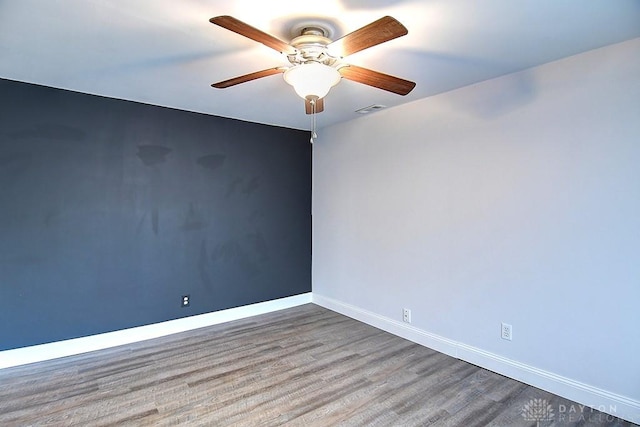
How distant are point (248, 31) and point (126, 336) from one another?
10.1 feet

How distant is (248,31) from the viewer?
5.08ft

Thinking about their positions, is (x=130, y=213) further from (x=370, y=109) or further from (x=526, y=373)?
(x=526, y=373)

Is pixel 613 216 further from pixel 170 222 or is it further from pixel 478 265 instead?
pixel 170 222

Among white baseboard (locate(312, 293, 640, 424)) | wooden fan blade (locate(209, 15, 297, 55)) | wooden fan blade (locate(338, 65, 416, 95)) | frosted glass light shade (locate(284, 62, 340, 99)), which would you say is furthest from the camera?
white baseboard (locate(312, 293, 640, 424))

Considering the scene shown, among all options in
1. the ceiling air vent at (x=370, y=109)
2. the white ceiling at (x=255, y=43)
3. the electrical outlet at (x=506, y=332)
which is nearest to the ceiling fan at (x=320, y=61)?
the white ceiling at (x=255, y=43)

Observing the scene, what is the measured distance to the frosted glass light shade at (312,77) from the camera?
1.86m

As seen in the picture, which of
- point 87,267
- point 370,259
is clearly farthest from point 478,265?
point 87,267

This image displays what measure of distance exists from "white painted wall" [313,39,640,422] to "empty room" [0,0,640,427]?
0.05 ft

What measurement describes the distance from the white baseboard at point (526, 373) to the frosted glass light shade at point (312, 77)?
242 cm

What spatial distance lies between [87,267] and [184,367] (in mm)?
1311

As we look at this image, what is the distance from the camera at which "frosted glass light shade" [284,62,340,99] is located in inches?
73.2

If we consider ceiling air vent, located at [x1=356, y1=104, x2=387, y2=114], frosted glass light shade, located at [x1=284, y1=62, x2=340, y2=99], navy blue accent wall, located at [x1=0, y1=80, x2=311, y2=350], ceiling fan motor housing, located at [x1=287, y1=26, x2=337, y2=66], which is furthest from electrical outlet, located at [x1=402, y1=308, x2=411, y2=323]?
ceiling fan motor housing, located at [x1=287, y1=26, x2=337, y2=66]

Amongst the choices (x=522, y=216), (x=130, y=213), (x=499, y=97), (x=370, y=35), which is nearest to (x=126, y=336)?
(x=130, y=213)

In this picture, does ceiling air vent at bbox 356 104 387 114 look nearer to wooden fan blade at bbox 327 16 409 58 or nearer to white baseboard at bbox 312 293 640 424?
wooden fan blade at bbox 327 16 409 58
